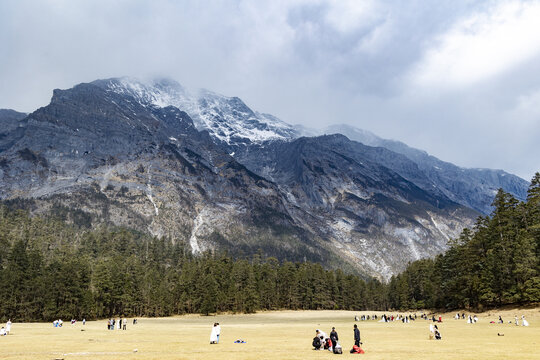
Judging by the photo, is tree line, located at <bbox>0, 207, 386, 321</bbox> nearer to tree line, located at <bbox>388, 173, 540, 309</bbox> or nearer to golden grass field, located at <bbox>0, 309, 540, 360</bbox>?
golden grass field, located at <bbox>0, 309, 540, 360</bbox>

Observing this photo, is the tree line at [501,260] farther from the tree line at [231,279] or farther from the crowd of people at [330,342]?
the crowd of people at [330,342]

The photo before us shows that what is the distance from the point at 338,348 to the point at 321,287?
13882 centimetres

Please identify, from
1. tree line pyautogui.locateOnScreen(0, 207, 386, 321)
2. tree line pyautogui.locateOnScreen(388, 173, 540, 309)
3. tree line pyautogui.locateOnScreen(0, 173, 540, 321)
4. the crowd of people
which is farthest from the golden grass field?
tree line pyautogui.locateOnScreen(0, 207, 386, 321)

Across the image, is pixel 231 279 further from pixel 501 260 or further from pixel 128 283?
pixel 501 260

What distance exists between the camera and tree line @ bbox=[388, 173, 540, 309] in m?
71.2

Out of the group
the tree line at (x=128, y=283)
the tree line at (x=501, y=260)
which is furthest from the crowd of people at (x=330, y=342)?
the tree line at (x=128, y=283)

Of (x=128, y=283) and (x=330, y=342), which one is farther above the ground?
(x=128, y=283)

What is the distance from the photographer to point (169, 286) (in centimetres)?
13388

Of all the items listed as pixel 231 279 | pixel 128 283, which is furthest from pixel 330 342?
pixel 231 279

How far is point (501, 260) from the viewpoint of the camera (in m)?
78.2

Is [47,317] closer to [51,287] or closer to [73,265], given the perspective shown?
[51,287]

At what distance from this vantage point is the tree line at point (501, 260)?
71250 mm

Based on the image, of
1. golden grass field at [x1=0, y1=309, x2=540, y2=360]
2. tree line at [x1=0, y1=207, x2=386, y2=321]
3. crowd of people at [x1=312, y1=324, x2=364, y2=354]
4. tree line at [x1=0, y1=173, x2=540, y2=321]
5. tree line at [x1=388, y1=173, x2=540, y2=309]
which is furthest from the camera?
tree line at [x1=0, y1=207, x2=386, y2=321]

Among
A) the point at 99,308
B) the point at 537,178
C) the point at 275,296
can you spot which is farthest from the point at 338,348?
the point at 275,296
